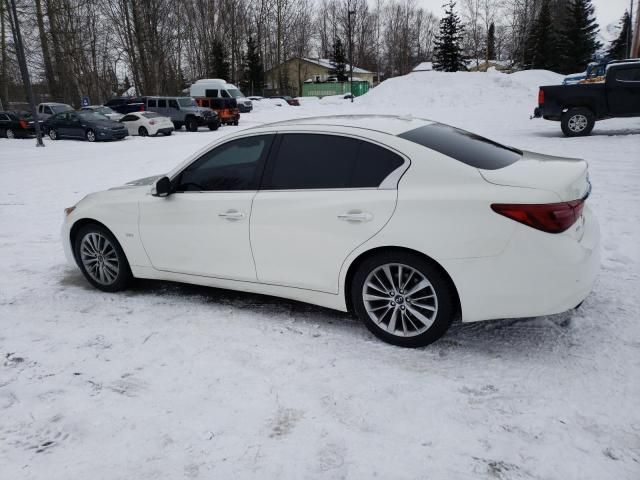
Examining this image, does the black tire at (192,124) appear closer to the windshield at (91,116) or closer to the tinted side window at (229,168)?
the windshield at (91,116)

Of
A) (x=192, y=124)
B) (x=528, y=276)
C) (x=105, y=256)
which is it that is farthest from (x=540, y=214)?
(x=192, y=124)

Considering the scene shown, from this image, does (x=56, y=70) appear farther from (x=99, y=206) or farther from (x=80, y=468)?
(x=80, y=468)

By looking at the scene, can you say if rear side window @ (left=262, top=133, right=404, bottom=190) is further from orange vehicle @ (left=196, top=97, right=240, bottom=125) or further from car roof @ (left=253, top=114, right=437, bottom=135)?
orange vehicle @ (left=196, top=97, right=240, bottom=125)

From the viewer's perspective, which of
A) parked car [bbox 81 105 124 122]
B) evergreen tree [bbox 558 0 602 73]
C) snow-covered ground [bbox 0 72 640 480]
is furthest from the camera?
evergreen tree [bbox 558 0 602 73]

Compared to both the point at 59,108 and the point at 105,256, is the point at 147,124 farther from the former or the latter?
the point at 105,256

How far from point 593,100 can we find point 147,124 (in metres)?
18.8

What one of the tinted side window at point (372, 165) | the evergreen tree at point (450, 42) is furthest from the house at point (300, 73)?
the tinted side window at point (372, 165)

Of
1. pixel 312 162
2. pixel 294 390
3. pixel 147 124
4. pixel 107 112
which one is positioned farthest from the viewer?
pixel 107 112

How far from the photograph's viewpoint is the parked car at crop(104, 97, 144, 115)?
96.5ft

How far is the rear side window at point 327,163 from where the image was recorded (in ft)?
11.2

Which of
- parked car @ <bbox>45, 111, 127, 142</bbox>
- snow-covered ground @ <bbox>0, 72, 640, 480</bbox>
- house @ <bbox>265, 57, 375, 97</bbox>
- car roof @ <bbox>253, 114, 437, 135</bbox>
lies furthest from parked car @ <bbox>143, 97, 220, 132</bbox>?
house @ <bbox>265, 57, 375, 97</bbox>

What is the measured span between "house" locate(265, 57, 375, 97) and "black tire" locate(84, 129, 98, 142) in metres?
48.5

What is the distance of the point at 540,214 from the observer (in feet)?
9.60

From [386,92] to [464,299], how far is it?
38265mm
